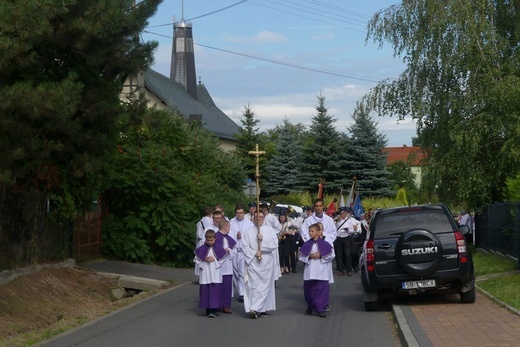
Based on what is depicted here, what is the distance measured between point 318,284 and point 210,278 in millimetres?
1745

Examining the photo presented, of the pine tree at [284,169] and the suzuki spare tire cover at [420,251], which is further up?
the pine tree at [284,169]

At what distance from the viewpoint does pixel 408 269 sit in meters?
13.8

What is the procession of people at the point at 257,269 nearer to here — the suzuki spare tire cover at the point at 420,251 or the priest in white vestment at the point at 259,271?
the priest in white vestment at the point at 259,271

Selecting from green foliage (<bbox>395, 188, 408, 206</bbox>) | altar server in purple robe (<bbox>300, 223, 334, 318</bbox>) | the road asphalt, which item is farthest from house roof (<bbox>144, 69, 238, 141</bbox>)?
the road asphalt

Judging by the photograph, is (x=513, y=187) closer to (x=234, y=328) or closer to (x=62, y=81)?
(x=234, y=328)

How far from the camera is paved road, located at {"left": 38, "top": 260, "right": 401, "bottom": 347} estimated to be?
37.7ft

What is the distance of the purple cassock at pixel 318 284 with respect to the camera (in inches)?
555

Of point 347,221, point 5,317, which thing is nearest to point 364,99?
point 347,221

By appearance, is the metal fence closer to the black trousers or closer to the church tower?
the black trousers

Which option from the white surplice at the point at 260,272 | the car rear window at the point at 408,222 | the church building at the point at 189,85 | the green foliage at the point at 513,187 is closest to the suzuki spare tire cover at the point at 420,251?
the car rear window at the point at 408,222

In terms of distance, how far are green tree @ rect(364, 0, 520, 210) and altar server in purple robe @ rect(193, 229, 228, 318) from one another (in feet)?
34.0

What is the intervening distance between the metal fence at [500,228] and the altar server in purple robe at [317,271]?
7.53 m

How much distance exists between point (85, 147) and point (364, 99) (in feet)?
49.1

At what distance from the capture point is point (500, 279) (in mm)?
18000
